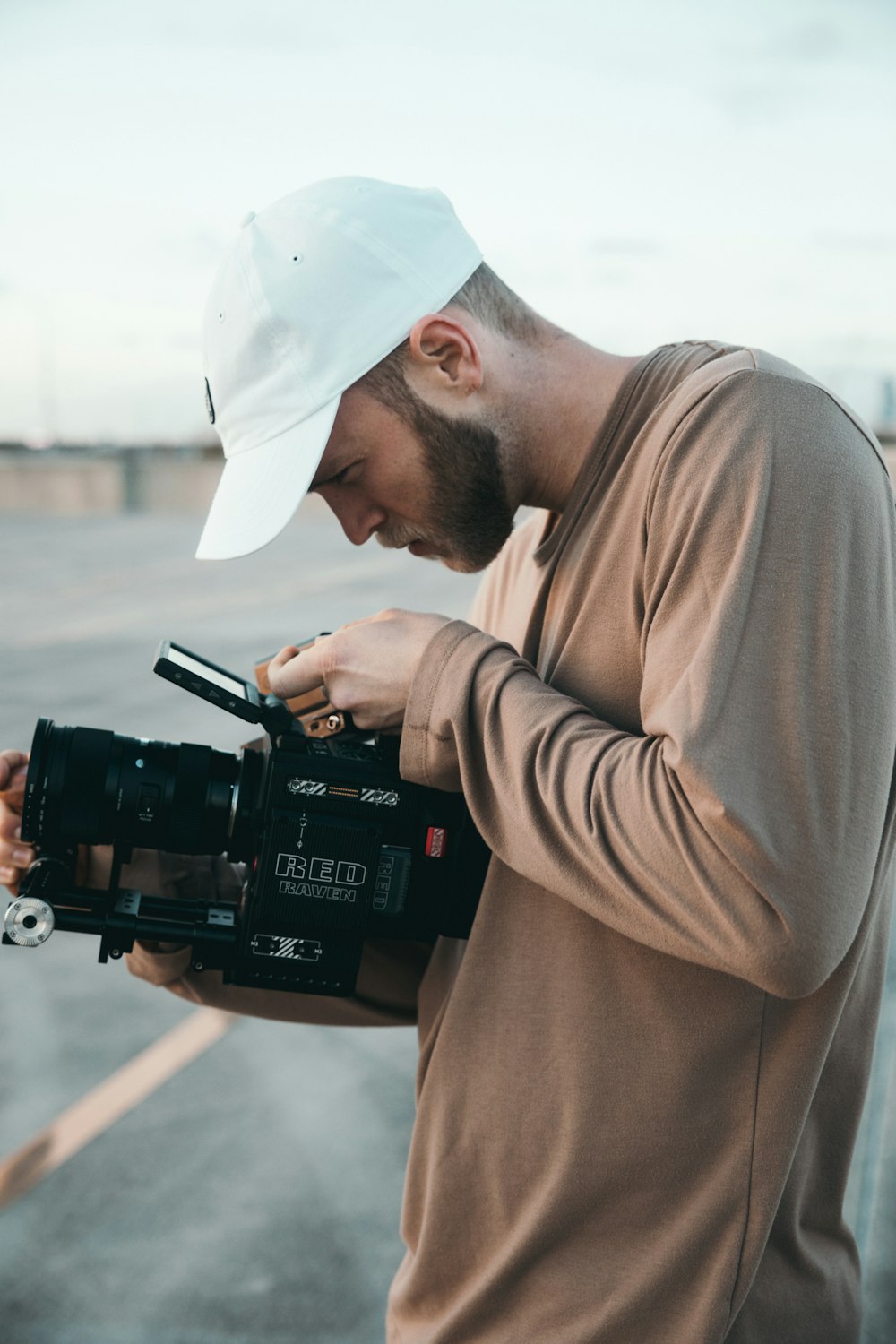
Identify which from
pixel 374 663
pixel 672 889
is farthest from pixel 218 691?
pixel 672 889

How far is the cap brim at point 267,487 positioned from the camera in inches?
52.6

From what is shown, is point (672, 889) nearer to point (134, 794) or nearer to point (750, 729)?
point (750, 729)

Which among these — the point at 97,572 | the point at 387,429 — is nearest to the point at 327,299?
the point at 387,429

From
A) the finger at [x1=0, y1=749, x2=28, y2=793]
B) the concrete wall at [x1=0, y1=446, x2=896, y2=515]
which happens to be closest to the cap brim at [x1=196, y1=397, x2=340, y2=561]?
the finger at [x1=0, y1=749, x2=28, y2=793]

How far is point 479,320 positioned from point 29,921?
0.84m

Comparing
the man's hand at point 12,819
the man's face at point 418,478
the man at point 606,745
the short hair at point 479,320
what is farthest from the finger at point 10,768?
the short hair at point 479,320

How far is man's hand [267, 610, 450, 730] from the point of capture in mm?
1255

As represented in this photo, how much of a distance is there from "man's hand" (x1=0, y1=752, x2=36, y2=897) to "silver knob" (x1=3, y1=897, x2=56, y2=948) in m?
0.09

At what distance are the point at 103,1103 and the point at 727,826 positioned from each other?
8.58ft

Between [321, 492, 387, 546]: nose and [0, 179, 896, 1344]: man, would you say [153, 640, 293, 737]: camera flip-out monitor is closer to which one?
→ [0, 179, 896, 1344]: man

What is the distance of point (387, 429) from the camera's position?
135cm

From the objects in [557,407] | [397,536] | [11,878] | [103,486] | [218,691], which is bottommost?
[103,486]

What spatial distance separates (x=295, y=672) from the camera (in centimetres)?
141

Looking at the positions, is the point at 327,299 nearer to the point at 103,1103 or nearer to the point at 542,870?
the point at 542,870
